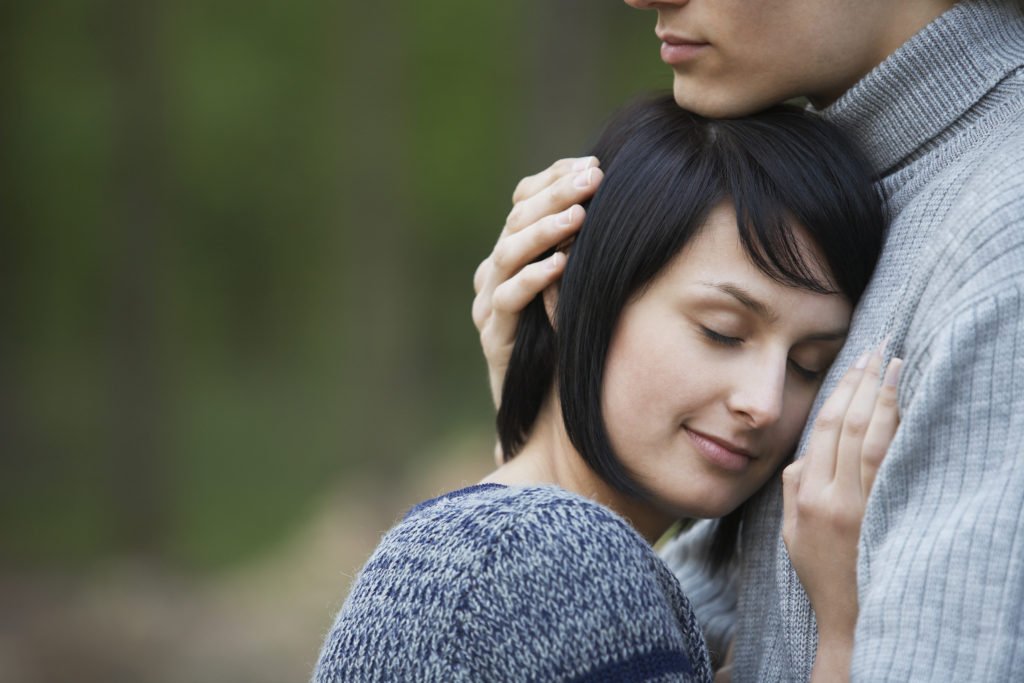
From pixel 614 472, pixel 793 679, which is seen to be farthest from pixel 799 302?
pixel 793 679

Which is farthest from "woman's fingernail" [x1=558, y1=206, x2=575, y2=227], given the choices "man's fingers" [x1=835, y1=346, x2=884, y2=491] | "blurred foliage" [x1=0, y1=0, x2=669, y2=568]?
"blurred foliage" [x1=0, y1=0, x2=669, y2=568]

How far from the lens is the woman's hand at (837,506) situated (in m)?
1.58

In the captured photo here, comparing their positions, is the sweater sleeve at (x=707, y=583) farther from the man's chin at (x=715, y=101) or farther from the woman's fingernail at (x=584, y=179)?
the man's chin at (x=715, y=101)

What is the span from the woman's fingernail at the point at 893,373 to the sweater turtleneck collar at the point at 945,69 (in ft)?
1.52

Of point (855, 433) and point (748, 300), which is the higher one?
point (748, 300)

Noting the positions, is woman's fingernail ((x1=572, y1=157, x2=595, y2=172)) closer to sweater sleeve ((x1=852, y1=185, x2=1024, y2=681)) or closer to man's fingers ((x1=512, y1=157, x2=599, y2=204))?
man's fingers ((x1=512, y1=157, x2=599, y2=204))

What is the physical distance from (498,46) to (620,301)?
12336 millimetres

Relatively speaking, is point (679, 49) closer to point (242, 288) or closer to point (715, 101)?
point (715, 101)

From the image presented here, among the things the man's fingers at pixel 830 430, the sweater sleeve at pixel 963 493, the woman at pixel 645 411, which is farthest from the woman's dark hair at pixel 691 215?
the sweater sleeve at pixel 963 493

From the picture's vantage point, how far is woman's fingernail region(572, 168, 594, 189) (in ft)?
6.79

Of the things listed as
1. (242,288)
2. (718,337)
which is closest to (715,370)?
(718,337)

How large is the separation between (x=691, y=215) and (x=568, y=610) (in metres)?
0.69

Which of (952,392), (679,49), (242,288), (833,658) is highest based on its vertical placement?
(679,49)

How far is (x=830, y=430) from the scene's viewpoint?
1.64m
